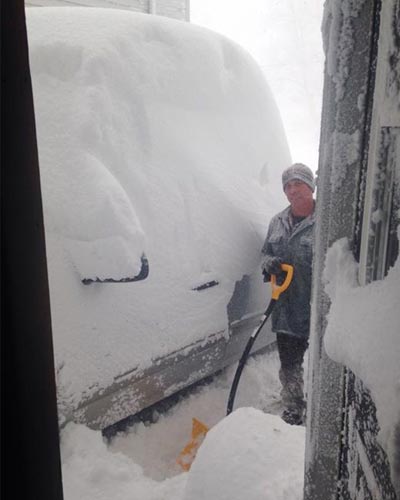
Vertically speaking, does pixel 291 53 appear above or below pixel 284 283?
above

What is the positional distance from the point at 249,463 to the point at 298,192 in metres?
2.15

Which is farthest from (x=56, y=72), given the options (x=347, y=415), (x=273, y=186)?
(x=347, y=415)

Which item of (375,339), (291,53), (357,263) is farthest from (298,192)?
(291,53)

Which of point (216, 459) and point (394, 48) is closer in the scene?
point (394, 48)

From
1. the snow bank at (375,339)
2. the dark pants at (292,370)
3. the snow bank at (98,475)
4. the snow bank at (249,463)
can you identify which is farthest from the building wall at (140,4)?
the snow bank at (375,339)

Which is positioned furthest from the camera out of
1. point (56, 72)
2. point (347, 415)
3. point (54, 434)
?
point (56, 72)

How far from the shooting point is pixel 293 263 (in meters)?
3.35

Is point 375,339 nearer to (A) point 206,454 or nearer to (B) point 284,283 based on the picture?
(A) point 206,454

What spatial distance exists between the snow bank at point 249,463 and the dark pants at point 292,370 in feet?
5.61

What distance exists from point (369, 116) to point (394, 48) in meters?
0.23

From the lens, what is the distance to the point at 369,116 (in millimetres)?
Result: 1030

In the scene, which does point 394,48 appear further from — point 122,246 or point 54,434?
point 122,246

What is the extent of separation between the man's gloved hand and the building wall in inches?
293

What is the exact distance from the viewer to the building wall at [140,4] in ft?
29.9
